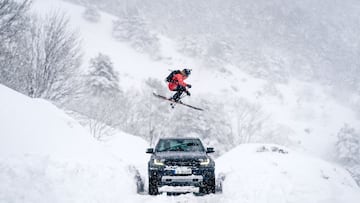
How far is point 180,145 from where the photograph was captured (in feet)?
31.2

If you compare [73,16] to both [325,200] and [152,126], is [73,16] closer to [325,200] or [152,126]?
[152,126]

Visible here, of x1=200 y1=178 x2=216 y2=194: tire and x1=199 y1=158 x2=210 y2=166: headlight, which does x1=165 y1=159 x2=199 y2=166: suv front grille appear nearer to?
x1=199 y1=158 x2=210 y2=166: headlight

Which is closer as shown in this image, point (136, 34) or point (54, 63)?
point (54, 63)

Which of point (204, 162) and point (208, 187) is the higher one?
point (204, 162)

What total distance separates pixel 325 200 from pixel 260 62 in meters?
69.7

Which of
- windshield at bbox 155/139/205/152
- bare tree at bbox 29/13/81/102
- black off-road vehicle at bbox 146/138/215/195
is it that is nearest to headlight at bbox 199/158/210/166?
black off-road vehicle at bbox 146/138/215/195

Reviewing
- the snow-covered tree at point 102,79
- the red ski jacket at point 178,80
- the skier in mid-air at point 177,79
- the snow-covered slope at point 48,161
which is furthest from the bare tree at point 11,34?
the snow-covered tree at point 102,79

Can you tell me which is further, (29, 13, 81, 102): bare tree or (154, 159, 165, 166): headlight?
(29, 13, 81, 102): bare tree

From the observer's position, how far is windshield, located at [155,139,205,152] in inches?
368

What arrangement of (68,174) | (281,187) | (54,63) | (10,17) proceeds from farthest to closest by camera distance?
(54,63) < (10,17) < (281,187) < (68,174)

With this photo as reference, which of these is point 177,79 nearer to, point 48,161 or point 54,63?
point 48,161

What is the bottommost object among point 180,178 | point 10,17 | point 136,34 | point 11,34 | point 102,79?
point 180,178

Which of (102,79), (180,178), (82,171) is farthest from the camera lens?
(102,79)

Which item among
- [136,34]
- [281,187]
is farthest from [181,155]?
[136,34]
